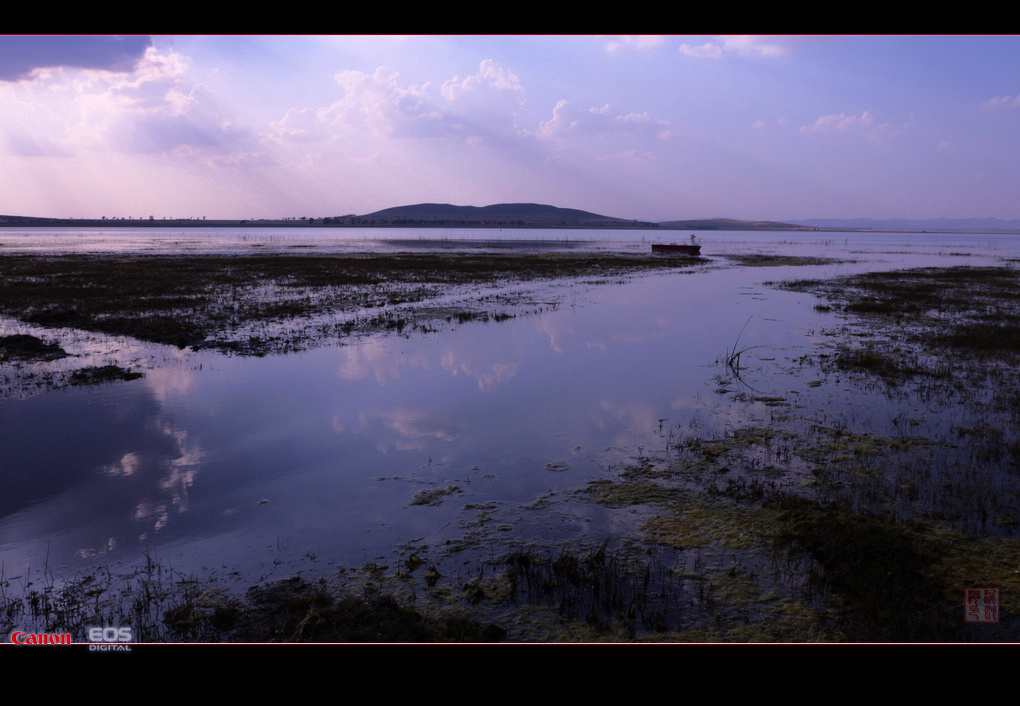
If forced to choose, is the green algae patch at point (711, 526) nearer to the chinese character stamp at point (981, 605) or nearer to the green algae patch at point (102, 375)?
the chinese character stamp at point (981, 605)

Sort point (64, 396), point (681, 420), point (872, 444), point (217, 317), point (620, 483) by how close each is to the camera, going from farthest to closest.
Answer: point (217, 317), point (64, 396), point (681, 420), point (872, 444), point (620, 483)

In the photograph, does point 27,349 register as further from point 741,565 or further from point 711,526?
point 741,565

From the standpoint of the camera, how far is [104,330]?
2052 centimetres

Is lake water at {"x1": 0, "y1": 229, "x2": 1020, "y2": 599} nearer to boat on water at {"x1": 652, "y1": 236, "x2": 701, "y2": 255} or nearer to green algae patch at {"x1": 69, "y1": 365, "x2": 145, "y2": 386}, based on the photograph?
green algae patch at {"x1": 69, "y1": 365, "x2": 145, "y2": 386}

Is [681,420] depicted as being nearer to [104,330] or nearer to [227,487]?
[227,487]

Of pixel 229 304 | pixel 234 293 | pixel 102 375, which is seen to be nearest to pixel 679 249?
pixel 234 293

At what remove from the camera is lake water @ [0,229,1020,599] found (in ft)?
22.7

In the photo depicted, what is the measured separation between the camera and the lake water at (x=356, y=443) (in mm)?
6914

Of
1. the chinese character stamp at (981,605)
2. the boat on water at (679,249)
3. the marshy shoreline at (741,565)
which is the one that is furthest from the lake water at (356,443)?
the boat on water at (679,249)
